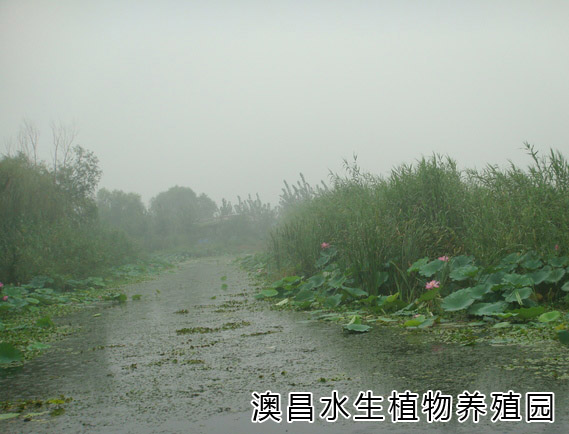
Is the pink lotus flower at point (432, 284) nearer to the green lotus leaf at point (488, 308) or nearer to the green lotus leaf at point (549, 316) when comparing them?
the green lotus leaf at point (488, 308)

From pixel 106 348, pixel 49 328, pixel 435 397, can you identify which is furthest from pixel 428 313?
pixel 49 328

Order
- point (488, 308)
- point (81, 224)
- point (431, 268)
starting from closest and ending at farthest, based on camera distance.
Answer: point (488, 308)
point (431, 268)
point (81, 224)

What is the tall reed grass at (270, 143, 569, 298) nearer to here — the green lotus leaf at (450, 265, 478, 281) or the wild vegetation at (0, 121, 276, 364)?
the green lotus leaf at (450, 265, 478, 281)

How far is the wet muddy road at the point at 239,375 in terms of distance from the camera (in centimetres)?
250

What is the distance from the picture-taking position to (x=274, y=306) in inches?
267

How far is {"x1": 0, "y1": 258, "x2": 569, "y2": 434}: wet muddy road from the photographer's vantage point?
98.3 inches

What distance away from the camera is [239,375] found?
11.0 ft

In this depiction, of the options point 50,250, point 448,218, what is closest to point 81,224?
point 50,250

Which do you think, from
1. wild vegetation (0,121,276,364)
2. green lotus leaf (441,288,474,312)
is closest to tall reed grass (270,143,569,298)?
green lotus leaf (441,288,474,312)

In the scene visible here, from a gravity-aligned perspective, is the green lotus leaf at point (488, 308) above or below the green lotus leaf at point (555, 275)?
below

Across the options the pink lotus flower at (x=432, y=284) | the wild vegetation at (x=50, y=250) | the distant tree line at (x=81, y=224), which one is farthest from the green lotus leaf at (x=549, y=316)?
the distant tree line at (x=81, y=224)

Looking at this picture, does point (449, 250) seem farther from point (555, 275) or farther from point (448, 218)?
point (555, 275)

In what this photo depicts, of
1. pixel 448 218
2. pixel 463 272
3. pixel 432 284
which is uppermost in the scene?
pixel 448 218

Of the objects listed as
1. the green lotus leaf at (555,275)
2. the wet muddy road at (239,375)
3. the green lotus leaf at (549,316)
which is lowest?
the wet muddy road at (239,375)
